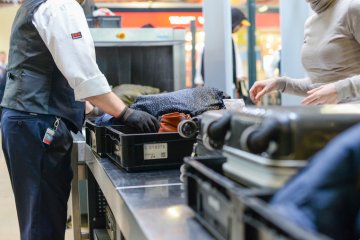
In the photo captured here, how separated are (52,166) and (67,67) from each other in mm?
414

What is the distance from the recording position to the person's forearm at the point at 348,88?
5.05ft

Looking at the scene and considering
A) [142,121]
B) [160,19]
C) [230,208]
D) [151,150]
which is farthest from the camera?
[160,19]

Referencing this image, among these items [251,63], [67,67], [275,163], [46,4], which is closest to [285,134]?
[275,163]

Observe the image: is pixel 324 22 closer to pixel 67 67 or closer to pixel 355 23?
pixel 355 23

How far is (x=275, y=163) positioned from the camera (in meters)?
0.69

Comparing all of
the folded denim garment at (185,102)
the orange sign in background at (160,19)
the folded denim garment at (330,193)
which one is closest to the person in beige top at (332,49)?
the folded denim garment at (185,102)

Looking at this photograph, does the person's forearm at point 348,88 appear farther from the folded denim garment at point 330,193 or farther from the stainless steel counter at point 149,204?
the folded denim garment at point 330,193

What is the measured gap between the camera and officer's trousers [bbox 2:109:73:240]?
176cm

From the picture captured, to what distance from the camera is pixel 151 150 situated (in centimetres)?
142

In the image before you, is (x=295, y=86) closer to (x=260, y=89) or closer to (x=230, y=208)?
(x=260, y=89)

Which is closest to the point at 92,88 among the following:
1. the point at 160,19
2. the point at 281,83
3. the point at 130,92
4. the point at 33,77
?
the point at 33,77

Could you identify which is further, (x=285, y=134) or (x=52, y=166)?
(x=52, y=166)

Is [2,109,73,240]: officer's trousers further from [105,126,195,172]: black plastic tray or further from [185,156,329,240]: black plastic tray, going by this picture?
[185,156,329,240]: black plastic tray

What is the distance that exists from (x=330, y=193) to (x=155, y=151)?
2.90 feet
